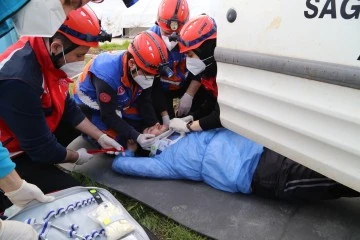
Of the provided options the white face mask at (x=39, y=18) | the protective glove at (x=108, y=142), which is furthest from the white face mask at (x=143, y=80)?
the white face mask at (x=39, y=18)

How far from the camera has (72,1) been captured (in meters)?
1.51

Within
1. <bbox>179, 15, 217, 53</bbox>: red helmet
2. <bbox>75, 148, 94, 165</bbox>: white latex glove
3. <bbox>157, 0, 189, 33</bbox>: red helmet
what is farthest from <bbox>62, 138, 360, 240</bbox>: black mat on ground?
<bbox>157, 0, 189, 33</bbox>: red helmet

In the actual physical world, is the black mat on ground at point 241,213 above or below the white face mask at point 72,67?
below

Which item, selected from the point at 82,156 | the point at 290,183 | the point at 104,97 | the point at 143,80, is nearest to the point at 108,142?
the point at 82,156

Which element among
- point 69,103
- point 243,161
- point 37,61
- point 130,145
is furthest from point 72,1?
point 130,145

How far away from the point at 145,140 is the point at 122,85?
17.9 inches

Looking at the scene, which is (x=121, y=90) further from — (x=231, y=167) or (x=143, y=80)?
(x=231, y=167)

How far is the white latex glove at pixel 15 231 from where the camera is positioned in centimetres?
120

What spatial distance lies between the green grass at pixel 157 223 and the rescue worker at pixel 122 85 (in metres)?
0.56

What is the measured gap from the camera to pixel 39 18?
1.31 meters

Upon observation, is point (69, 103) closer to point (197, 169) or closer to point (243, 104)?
point (197, 169)

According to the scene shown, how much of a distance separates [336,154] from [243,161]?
807 millimetres

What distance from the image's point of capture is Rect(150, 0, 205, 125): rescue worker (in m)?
3.03

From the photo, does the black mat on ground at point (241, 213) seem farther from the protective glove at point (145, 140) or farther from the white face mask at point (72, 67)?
the white face mask at point (72, 67)
